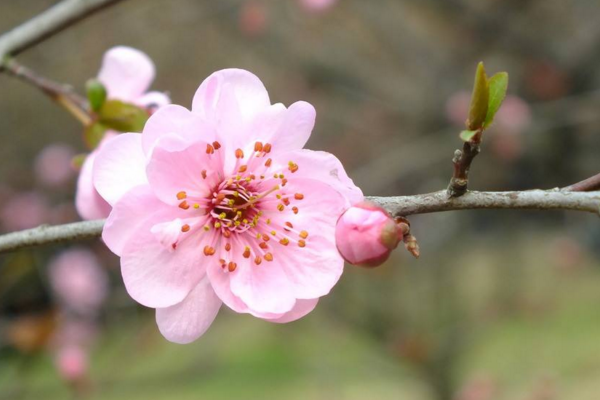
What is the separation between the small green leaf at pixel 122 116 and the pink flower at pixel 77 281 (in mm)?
3560

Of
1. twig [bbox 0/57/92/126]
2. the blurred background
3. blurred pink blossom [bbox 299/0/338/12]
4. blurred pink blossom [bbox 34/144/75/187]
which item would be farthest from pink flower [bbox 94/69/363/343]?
blurred pink blossom [bbox 34/144/75/187]

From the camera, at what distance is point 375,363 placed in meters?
4.29

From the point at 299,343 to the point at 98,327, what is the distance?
165 cm

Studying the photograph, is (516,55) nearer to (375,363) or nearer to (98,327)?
(375,363)

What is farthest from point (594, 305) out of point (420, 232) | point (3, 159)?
point (3, 159)

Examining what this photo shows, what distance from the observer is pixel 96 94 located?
3.45ft

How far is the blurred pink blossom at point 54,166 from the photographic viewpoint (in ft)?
16.1

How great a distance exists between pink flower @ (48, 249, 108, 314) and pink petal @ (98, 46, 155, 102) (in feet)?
11.5

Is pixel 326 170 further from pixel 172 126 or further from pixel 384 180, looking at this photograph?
pixel 384 180

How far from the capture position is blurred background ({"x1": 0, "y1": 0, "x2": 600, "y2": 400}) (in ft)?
9.77

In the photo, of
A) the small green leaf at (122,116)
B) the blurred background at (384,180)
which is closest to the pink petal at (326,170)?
the small green leaf at (122,116)

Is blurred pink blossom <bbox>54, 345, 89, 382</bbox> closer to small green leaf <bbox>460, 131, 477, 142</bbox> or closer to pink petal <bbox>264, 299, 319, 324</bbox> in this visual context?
pink petal <bbox>264, 299, 319, 324</bbox>

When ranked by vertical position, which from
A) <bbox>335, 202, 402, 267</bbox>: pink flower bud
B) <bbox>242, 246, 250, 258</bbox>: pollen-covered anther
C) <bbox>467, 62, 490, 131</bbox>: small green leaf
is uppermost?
<bbox>467, 62, 490, 131</bbox>: small green leaf

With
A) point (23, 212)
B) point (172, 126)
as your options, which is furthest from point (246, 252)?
point (23, 212)
